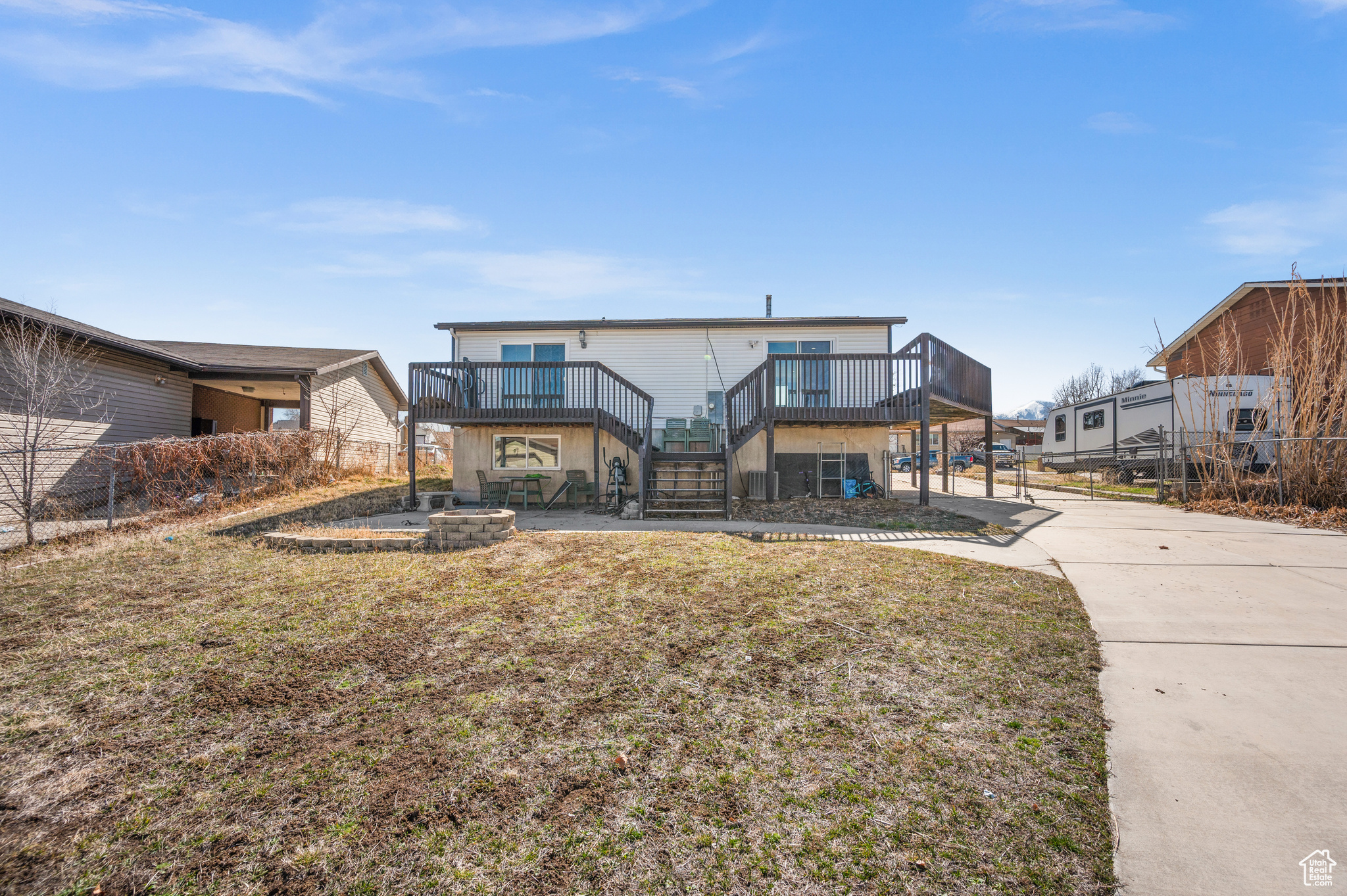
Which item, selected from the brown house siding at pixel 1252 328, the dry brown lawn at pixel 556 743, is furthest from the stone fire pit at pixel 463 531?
the brown house siding at pixel 1252 328

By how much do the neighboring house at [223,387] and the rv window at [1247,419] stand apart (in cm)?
2187

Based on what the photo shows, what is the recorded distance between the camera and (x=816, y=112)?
10742 mm

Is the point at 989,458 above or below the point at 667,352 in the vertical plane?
below

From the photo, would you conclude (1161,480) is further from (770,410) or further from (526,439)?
(526,439)

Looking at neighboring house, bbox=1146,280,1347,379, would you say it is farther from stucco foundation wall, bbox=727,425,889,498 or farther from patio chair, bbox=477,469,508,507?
patio chair, bbox=477,469,508,507

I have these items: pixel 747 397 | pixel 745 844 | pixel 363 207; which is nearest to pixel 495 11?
pixel 363 207

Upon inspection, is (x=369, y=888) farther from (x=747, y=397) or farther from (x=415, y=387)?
(x=415, y=387)

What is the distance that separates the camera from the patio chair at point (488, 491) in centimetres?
1253

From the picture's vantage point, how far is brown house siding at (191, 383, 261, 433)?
17.3 meters

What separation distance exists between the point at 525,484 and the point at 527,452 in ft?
4.93

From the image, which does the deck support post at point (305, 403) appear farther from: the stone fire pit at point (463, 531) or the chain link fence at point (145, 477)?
the stone fire pit at point (463, 531)

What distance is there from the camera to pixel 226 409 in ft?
61.3

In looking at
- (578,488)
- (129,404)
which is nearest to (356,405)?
(129,404)

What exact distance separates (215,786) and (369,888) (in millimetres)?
1085
